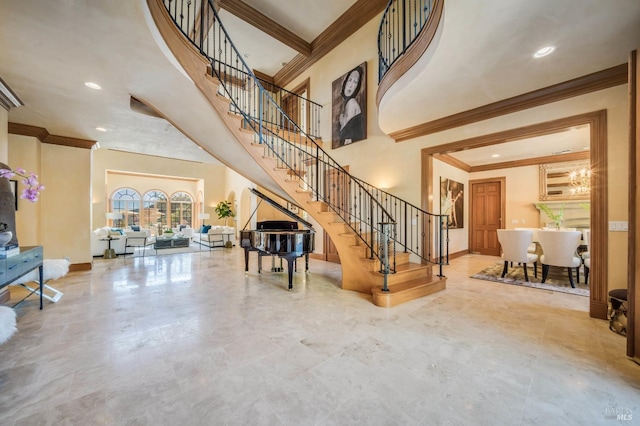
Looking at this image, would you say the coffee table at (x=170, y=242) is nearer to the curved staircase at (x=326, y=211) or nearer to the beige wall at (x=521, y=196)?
the curved staircase at (x=326, y=211)

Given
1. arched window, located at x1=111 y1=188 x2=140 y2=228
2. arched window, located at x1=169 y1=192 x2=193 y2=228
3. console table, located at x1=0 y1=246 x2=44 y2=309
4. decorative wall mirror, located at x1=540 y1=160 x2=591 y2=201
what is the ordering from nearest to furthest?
1. console table, located at x1=0 y1=246 x2=44 y2=309
2. decorative wall mirror, located at x1=540 y1=160 x2=591 y2=201
3. arched window, located at x1=111 y1=188 x2=140 y2=228
4. arched window, located at x1=169 y1=192 x2=193 y2=228

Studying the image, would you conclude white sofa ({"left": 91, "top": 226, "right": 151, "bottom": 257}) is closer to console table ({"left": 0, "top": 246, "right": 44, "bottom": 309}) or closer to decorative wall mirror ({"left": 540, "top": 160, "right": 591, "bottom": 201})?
console table ({"left": 0, "top": 246, "right": 44, "bottom": 309})

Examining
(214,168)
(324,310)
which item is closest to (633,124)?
(324,310)

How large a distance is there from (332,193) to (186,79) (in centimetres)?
429

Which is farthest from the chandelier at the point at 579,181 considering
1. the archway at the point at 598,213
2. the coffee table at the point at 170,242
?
the coffee table at the point at 170,242

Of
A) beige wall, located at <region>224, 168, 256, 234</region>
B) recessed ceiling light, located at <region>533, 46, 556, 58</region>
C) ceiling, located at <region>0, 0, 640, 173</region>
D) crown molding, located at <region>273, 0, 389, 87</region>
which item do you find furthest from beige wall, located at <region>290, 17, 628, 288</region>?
beige wall, located at <region>224, 168, 256, 234</region>

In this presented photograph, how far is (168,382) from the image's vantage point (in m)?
1.77

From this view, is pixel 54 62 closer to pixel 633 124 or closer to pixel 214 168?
pixel 633 124

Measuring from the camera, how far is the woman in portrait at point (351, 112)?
19.2ft

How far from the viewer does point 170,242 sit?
866cm

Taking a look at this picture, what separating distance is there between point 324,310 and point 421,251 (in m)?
2.57

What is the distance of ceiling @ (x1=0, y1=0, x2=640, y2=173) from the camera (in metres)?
2.07

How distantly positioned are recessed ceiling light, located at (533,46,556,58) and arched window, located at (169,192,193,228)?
604 inches

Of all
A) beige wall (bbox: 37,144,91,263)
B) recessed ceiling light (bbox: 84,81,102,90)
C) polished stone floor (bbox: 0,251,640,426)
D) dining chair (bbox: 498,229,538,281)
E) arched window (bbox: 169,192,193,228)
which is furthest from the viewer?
arched window (bbox: 169,192,193,228)
